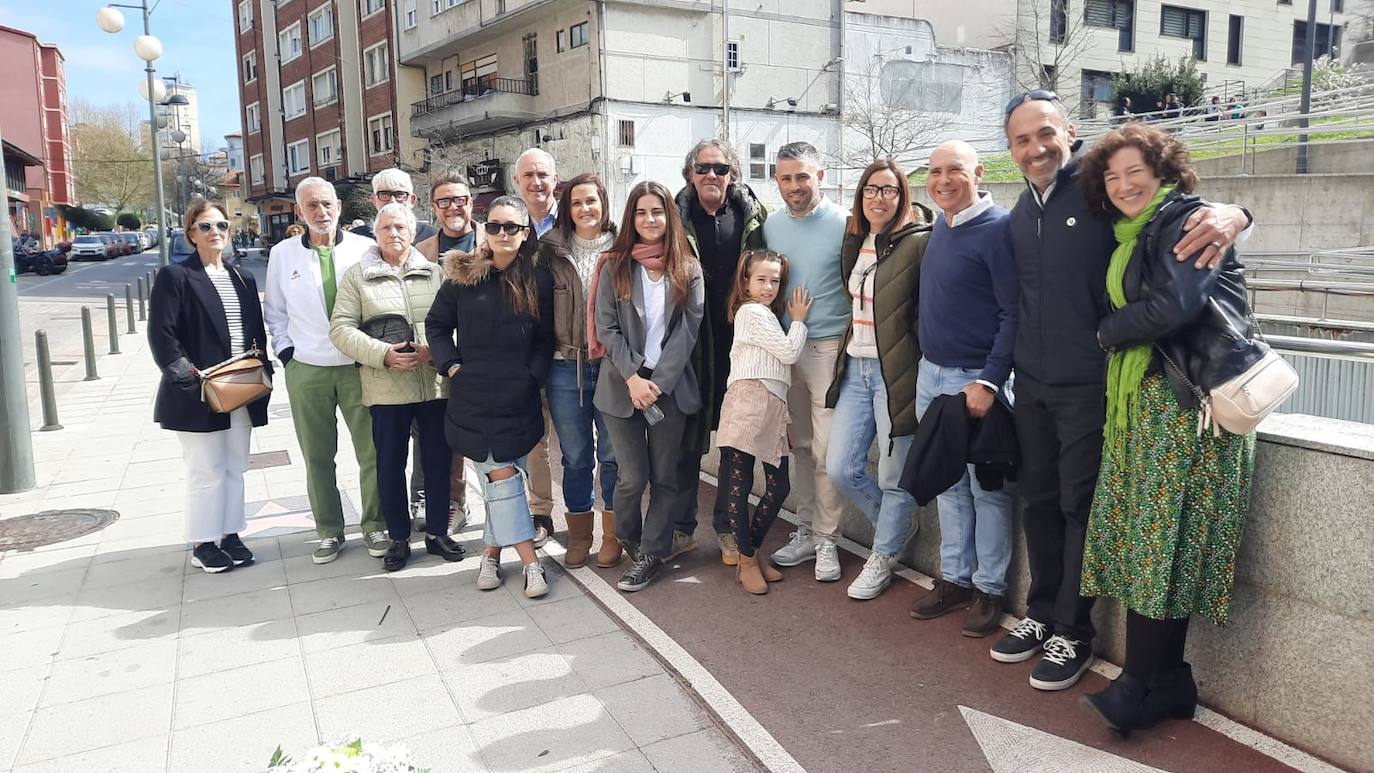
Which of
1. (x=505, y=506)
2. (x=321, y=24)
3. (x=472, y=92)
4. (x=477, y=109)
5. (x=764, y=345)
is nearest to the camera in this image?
(x=764, y=345)

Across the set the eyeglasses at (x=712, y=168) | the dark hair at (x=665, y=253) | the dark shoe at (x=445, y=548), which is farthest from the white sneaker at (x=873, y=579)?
the dark shoe at (x=445, y=548)

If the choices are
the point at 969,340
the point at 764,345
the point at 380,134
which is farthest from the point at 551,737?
the point at 380,134

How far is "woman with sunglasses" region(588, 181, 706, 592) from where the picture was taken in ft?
16.1

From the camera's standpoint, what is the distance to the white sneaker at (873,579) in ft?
15.8

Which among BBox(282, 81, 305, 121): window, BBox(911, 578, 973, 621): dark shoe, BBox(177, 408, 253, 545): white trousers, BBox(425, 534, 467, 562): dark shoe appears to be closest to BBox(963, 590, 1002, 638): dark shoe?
BBox(911, 578, 973, 621): dark shoe

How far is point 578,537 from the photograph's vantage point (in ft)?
18.0

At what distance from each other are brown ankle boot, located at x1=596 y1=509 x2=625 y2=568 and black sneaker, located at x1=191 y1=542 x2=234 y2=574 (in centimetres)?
220

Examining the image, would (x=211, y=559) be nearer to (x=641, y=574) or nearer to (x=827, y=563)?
(x=641, y=574)

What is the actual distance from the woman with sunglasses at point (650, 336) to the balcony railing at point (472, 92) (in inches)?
1222

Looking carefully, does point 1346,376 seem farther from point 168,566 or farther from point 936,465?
point 168,566

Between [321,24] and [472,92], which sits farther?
[321,24]

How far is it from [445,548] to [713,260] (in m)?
2.34

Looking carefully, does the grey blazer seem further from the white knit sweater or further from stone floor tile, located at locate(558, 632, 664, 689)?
stone floor tile, located at locate(558, 632, 664, 689)

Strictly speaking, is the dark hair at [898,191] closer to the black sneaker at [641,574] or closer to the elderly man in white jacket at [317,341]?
the black sneaker at [641,574]
